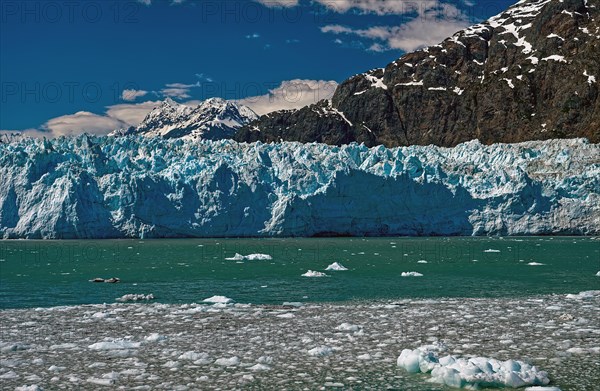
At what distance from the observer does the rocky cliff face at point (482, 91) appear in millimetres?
107625

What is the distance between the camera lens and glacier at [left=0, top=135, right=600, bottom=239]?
46.8 m

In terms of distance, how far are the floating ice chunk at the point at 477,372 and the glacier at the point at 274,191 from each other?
139 ft

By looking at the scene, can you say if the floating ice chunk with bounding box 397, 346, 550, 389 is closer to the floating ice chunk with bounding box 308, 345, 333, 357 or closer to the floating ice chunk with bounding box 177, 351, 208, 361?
the floating ice chunk with bounding box 308, 345, 333, 357

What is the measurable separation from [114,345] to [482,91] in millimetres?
122149

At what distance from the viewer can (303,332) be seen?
32.3ft

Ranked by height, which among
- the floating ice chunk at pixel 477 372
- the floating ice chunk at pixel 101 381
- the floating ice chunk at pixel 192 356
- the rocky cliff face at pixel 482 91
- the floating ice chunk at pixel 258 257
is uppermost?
the rocky cliff face at pixel 482 91

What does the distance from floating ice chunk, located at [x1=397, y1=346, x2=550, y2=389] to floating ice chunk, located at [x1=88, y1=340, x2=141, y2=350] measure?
13.8 feet

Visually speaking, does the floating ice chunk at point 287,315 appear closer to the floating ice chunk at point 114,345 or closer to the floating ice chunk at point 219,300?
the floating ice chunk at point 219,300

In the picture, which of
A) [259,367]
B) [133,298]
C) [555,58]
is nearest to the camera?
→ [259,367]

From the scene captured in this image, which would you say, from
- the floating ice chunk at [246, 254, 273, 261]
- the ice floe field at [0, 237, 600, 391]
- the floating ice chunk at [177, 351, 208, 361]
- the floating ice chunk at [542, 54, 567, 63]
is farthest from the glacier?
the floating ice chunk at [542, 54, 567, 63]

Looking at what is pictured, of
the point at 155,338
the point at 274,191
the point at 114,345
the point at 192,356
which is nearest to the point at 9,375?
the point at 114,345

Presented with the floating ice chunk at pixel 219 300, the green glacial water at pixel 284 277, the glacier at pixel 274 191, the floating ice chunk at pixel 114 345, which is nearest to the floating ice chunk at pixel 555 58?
the glacier at pixel 274 191

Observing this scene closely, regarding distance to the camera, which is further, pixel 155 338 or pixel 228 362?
pixel 155 338

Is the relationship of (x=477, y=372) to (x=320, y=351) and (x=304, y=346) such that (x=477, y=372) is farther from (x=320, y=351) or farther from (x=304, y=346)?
(x=304, y=346)
